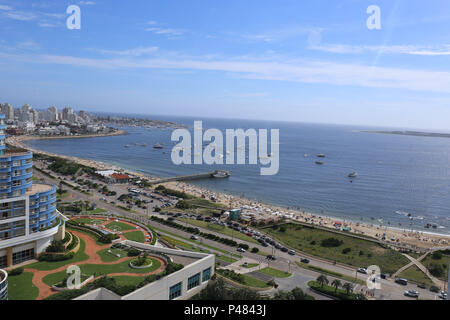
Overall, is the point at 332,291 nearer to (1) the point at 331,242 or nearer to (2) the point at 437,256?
(1) the point at 331,242

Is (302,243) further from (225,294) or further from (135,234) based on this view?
(225,294)

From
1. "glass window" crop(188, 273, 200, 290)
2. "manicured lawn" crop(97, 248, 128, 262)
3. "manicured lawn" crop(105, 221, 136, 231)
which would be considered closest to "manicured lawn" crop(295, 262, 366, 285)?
"glass window" crop(188, 273, 200, 290)

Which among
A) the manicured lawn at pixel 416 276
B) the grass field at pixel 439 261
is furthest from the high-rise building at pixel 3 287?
the grass field at pixel 439 261

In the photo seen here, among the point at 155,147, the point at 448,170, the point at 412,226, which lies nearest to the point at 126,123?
the point at 155,147

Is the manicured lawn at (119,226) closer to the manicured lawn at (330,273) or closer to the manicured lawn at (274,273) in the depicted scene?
the manicured lawn at (274,273)

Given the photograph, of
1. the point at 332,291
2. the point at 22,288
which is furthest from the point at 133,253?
the point at 332,291

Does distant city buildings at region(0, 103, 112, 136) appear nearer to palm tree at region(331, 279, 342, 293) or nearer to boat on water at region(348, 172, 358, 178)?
boat on water at region(348, 172, 358, 178)
